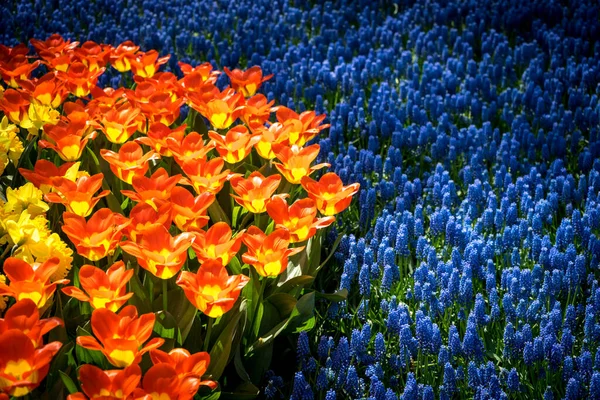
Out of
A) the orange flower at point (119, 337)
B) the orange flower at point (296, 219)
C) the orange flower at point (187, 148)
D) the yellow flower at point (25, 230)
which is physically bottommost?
the orange flower at point (119, 337)

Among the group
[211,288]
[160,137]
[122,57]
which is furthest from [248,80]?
[211,288]

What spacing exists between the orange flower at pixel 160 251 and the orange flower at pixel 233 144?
63cm

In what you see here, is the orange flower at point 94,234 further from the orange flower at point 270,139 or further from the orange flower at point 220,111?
the orange flower at point 220,111

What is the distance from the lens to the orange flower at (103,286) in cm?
187

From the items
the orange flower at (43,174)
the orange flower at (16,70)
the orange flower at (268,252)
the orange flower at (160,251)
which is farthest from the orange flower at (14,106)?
the orange flower at (268,252)

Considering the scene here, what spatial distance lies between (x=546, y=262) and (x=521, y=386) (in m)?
0.58

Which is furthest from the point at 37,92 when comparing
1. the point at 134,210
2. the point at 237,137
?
the point at 134,210

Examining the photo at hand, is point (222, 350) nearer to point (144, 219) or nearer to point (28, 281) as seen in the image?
point (144, 219)

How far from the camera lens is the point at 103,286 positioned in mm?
1889

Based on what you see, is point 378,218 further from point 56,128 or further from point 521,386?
point 56,128

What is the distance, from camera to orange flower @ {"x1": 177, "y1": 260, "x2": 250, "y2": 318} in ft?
6.14

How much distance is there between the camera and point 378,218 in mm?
2990

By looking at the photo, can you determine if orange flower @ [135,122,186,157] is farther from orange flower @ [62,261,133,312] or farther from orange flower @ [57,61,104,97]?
orange flower @ [62,261,133,312]

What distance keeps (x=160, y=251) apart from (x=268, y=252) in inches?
12.0
